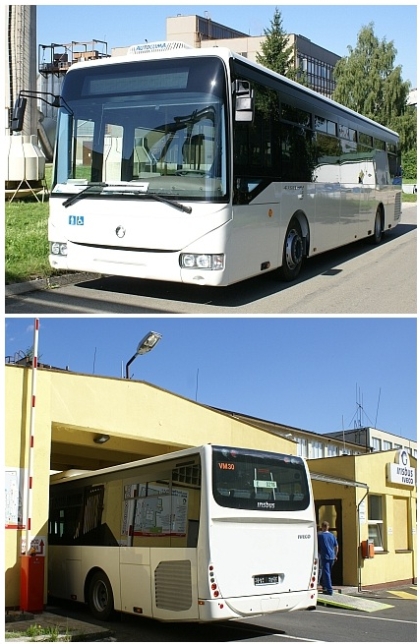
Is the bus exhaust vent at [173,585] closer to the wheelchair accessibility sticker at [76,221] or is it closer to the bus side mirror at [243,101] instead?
the wheelchair accessibility sticker at [76,221]

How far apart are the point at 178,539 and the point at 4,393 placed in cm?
354

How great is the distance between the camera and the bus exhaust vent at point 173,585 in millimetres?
9344

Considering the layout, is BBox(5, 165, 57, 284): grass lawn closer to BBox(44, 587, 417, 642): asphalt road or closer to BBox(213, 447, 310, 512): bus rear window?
BBox(44, 587, 417, 642): asphalt road

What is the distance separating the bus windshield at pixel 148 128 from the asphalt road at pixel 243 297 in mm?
1969

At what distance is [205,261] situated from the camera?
12.1 m

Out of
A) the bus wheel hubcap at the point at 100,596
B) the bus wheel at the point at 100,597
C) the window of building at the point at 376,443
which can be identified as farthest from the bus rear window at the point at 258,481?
the window of building at the point at 376,443

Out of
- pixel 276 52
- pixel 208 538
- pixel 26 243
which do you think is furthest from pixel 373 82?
pixel 208 538

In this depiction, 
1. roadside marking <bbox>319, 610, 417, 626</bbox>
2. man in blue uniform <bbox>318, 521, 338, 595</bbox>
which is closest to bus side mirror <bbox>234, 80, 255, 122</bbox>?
roadside marking <bbox>319, 610, 417, 626</bbox>

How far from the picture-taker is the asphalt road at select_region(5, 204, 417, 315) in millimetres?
13203

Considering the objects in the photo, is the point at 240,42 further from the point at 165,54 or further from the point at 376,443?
the point at 165,54

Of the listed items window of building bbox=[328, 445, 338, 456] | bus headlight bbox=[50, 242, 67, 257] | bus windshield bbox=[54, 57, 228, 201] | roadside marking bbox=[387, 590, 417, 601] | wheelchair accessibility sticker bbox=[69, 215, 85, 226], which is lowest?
roadside marking bbox=[387, 590, 417, 601]

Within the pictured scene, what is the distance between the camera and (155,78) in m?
12.3

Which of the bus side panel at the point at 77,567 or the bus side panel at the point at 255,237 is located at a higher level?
the bus side panel at the point at 255,237

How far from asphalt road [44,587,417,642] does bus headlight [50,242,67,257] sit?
5.69 m
